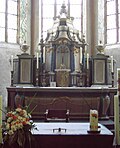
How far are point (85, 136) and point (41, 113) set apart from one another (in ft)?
14.4

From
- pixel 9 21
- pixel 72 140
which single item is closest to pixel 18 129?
pixel 72 140

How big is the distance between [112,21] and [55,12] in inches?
A: 84.2

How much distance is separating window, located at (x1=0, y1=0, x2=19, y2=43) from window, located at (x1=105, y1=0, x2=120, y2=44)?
10.6ft

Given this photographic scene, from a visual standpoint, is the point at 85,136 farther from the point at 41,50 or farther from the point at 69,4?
the point at 69,4

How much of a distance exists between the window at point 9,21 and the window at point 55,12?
921 millimetres

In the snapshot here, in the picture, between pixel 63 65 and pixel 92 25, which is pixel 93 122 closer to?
pixel 63 65

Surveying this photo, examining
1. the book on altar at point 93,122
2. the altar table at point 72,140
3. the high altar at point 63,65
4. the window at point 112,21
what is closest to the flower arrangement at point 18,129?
the altar table at point 72,140

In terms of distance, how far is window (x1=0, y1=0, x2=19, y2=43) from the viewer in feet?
36.2

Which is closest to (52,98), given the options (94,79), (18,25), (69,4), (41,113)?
(41,113)

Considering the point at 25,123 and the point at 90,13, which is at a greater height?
the point at 90,13

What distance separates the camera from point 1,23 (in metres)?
11.0

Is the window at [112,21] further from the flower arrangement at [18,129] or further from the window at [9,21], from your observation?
the flower arrangement at [18,129]

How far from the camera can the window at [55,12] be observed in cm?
1157

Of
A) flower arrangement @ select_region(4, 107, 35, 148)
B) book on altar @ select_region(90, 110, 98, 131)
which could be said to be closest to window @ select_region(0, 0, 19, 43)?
book on altar @ select_region(90, 110, 98, 131)
